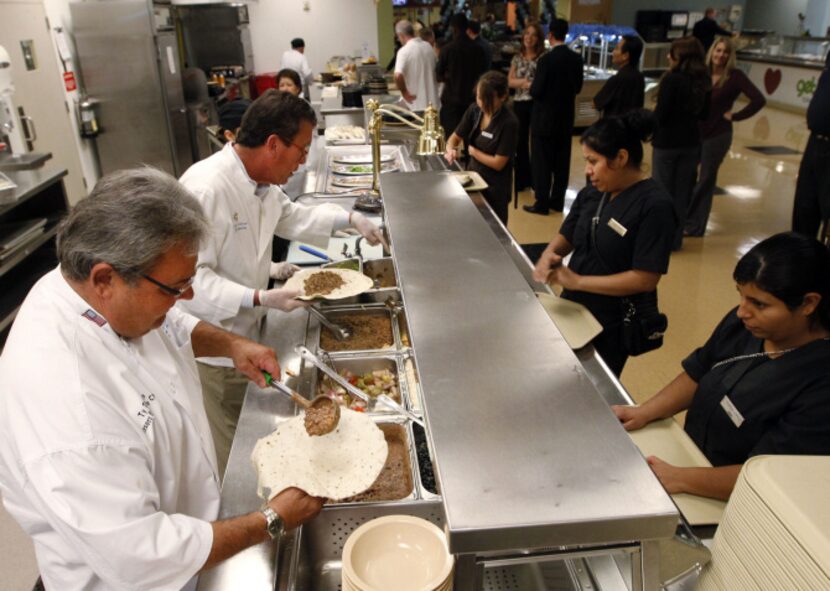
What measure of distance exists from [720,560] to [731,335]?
847mm

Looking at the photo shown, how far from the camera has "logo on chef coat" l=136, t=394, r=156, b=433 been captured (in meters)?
1.15

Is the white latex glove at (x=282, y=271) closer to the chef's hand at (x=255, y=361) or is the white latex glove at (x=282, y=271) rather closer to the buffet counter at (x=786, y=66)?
the chef's hand at (x=255, y=361)

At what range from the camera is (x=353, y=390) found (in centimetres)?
181

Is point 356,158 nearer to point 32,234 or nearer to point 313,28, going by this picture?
point 32,234

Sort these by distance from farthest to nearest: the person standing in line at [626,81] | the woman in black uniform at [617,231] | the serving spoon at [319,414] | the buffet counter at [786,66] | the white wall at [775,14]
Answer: the white wall at [775,14]
the buffet counter at [786,66]
the person standing in line at [626,81]
the woman in black uniform at [617,231]
the serving spoon at [319,414]

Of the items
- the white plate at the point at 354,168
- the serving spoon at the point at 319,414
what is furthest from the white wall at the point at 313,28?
the serving spoon at the point at 319,414

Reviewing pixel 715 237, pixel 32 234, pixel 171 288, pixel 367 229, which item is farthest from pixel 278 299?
pixel 715 237

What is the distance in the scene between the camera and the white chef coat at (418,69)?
22.9 ft

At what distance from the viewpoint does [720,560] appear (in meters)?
0.95

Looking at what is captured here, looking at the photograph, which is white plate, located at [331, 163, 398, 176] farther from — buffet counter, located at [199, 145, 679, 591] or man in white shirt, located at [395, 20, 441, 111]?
man in white shirt, located at [395, 20, 441, 111]

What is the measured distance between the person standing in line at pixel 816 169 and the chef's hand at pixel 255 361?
13.8ft

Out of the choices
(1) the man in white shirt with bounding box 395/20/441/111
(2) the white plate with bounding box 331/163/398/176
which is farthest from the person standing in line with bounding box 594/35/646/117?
(2) the white plate with bounding box 331/163/398/176

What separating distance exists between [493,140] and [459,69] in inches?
123

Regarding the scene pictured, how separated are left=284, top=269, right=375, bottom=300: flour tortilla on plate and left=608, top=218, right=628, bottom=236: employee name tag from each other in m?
0.93
